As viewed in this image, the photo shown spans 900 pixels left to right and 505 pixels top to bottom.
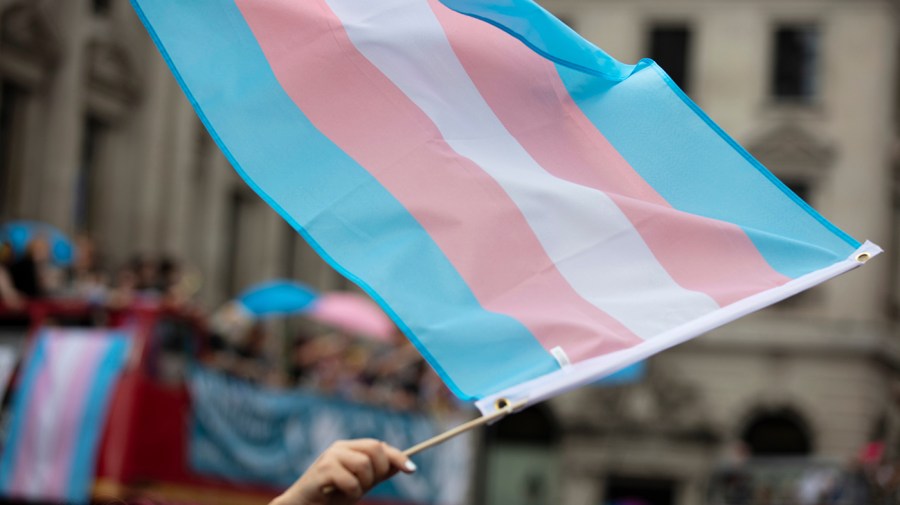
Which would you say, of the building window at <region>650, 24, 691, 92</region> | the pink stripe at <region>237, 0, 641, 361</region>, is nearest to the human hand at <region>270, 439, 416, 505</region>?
the pink stripe at <region>237, 0, 641, 361</region>

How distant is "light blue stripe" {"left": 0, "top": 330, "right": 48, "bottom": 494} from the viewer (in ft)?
40.8

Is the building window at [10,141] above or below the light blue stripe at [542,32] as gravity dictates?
below

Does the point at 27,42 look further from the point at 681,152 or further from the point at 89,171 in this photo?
the point at 681,152

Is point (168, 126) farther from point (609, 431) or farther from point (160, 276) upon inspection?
point (609, 431)

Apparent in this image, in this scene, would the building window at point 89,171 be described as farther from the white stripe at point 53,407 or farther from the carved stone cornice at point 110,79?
the white stripe at point 53,407

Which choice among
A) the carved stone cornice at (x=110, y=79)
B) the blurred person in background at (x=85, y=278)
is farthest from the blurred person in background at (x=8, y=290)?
the carved stone cornice at (x=110, y=79)

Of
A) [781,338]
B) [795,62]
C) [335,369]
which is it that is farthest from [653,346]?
[795,62]

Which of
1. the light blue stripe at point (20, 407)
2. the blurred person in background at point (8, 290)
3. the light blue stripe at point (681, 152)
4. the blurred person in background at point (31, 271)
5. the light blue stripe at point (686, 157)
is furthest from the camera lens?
the blurred person in background at point (31, 271)

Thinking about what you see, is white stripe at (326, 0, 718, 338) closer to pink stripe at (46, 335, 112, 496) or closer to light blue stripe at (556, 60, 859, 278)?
light blue stripe at (556, 60, 859, 278)

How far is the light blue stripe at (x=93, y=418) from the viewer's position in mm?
12617

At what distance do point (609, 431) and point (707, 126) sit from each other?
38.6 m

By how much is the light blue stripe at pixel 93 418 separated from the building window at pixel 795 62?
33080 mm

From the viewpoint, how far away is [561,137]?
184 inches

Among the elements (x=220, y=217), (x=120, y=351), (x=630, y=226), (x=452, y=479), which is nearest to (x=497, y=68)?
(x=630, y=226)
